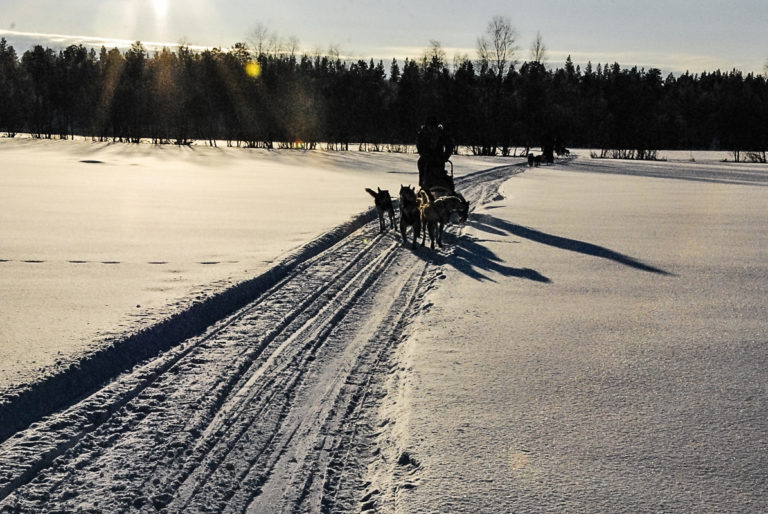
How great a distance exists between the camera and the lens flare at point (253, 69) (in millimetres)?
73537

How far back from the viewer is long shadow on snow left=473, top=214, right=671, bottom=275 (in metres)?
8.78

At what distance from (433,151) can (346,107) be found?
216 feet

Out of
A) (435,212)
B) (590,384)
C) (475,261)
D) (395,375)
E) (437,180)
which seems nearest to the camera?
(590,384)

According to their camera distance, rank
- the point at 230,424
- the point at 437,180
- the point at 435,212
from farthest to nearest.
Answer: the point at 437,180
the point at 435,212
the point at 230,424

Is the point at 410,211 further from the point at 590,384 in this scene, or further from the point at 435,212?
the point at 590,384

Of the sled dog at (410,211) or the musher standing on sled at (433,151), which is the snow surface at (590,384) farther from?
the musher standing on sled at (433,151)

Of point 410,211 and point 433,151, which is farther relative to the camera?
point 433,151

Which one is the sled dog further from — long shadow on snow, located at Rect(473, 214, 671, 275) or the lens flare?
the lens flare

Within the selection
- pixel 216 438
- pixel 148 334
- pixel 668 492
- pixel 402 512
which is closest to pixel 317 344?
pixel 148 334

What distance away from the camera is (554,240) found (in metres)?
10.6

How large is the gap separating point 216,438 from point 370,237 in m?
7.10

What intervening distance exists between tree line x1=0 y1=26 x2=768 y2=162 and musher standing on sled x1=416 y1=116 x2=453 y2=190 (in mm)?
44608

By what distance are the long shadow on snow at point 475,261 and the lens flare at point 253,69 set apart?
67568 mm

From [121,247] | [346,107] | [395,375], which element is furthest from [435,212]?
[346,107]
